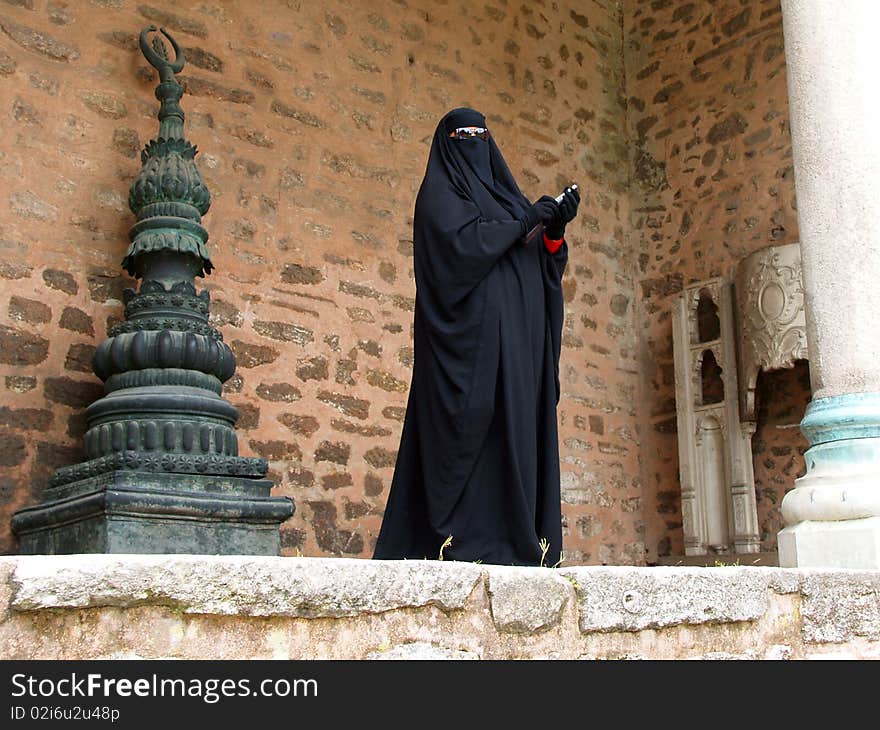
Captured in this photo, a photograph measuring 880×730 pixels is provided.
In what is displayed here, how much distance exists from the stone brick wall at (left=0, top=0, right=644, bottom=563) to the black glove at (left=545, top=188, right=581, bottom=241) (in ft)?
7.09

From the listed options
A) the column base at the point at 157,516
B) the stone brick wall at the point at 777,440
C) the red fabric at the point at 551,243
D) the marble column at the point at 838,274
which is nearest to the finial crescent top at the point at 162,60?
the column base at the point at 157,516

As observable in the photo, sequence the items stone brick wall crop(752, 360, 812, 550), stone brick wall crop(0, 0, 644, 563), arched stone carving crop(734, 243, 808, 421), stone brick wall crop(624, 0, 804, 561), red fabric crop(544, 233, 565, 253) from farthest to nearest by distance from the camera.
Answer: stone brick wall crop(624, 0, 804, 561)
stone brick wall crop(752, 360, 812, 550)
arched stone carving crop(734, 243, 808, 421)
stone brick wall crop(0, 0, 644, 563)
red fabric crop(544, 233, 565, 253)

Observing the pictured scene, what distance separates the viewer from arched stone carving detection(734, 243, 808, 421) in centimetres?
601

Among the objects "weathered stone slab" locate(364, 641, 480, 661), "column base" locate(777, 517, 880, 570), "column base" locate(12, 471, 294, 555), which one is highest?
"column base" locate(12, 471, 294, 555)

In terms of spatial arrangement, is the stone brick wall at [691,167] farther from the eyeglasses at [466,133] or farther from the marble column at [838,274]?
the eyeglasses at [466,133]

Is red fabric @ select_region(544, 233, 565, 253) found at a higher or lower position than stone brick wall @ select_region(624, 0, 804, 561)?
lower

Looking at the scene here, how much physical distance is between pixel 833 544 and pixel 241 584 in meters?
2.08

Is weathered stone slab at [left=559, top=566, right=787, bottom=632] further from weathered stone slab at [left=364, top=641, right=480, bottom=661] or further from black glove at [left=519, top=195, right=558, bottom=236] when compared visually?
black glove at [left=519, top=195, right=558, bottom=236]

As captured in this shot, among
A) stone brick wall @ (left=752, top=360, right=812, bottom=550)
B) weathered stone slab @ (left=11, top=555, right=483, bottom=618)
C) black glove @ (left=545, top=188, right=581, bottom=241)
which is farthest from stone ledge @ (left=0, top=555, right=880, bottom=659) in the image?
Result: stone brick wall @ (left=752, top=360, right=812, bottom=550)

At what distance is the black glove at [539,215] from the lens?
3166 mm

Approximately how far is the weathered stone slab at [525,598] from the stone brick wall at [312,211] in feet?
8.45

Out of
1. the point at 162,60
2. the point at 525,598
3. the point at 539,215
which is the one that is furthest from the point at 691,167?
the point at 525,598
